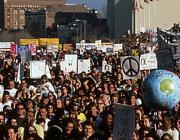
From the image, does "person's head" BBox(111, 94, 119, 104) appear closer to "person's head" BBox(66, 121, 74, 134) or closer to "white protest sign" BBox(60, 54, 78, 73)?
"person's head" BBox(66, 121, 74, 134)

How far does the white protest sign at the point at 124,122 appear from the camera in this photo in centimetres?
801

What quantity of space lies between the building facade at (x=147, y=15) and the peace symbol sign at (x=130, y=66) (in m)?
85.3

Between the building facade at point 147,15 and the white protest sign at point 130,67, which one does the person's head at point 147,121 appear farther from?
the building facade at point 147,15

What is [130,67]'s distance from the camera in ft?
51.0

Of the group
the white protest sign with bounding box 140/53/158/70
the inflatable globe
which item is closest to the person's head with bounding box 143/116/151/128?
the inflatable globe

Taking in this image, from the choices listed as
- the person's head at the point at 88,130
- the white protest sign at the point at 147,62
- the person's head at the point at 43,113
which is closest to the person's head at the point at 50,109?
the person's head at the point at 43,113

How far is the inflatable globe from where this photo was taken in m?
9.78

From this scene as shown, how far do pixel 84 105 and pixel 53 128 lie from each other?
184cm

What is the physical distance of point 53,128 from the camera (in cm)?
1100

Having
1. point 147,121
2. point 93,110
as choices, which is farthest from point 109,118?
point 93,110

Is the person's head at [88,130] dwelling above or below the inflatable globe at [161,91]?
below

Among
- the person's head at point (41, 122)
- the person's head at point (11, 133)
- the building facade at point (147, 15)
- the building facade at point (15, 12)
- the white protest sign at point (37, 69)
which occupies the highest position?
the building facade at point (15, 12)

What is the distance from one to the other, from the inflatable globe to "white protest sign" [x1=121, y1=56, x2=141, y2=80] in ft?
17.7

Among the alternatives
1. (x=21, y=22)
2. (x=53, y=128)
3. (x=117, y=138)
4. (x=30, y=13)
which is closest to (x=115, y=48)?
(x=53, y=128)
